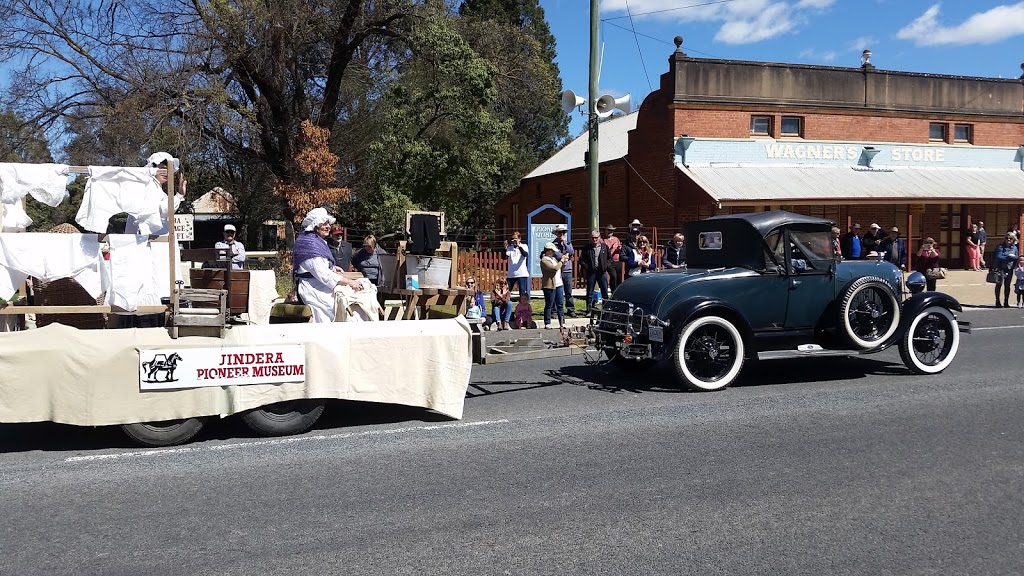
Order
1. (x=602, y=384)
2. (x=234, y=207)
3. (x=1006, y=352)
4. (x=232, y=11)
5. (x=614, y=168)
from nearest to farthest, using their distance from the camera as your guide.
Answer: (x=602, y=384), (x=1006, y=352), (x=232, y=11), (x=614, y=168), (x=234, y=207)

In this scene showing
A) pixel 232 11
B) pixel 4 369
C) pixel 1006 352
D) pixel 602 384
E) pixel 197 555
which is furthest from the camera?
pixel 232 11

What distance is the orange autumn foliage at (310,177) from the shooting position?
24.7 meters

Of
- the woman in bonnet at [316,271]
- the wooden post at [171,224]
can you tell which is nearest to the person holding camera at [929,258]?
the woman in bonnet at [316,271]

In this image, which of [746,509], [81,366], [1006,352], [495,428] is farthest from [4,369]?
[1006,352]

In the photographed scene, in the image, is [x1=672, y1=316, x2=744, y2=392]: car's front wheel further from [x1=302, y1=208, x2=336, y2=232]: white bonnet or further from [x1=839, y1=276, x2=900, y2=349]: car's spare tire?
[x1=302, y1=208, x2=336, y2=232]: white bonnet

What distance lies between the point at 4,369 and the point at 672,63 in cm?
2147

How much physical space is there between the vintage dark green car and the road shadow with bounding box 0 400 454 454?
265 cm

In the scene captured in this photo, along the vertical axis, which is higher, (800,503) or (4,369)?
(4,369)

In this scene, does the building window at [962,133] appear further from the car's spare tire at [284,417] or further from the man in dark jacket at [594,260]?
the car's spare tire at [284,417]

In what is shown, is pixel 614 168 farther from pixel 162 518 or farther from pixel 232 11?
pixel 162 518

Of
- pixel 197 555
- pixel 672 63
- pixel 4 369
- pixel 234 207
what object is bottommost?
pixel 197 555

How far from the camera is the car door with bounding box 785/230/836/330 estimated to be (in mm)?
9000

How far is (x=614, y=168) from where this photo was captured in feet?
94.1

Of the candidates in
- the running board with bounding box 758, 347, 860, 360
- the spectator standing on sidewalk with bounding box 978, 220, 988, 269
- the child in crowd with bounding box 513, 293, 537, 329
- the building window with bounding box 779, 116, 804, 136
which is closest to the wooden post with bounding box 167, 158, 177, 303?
the running board with bounding box 758, 347, 860, 360
